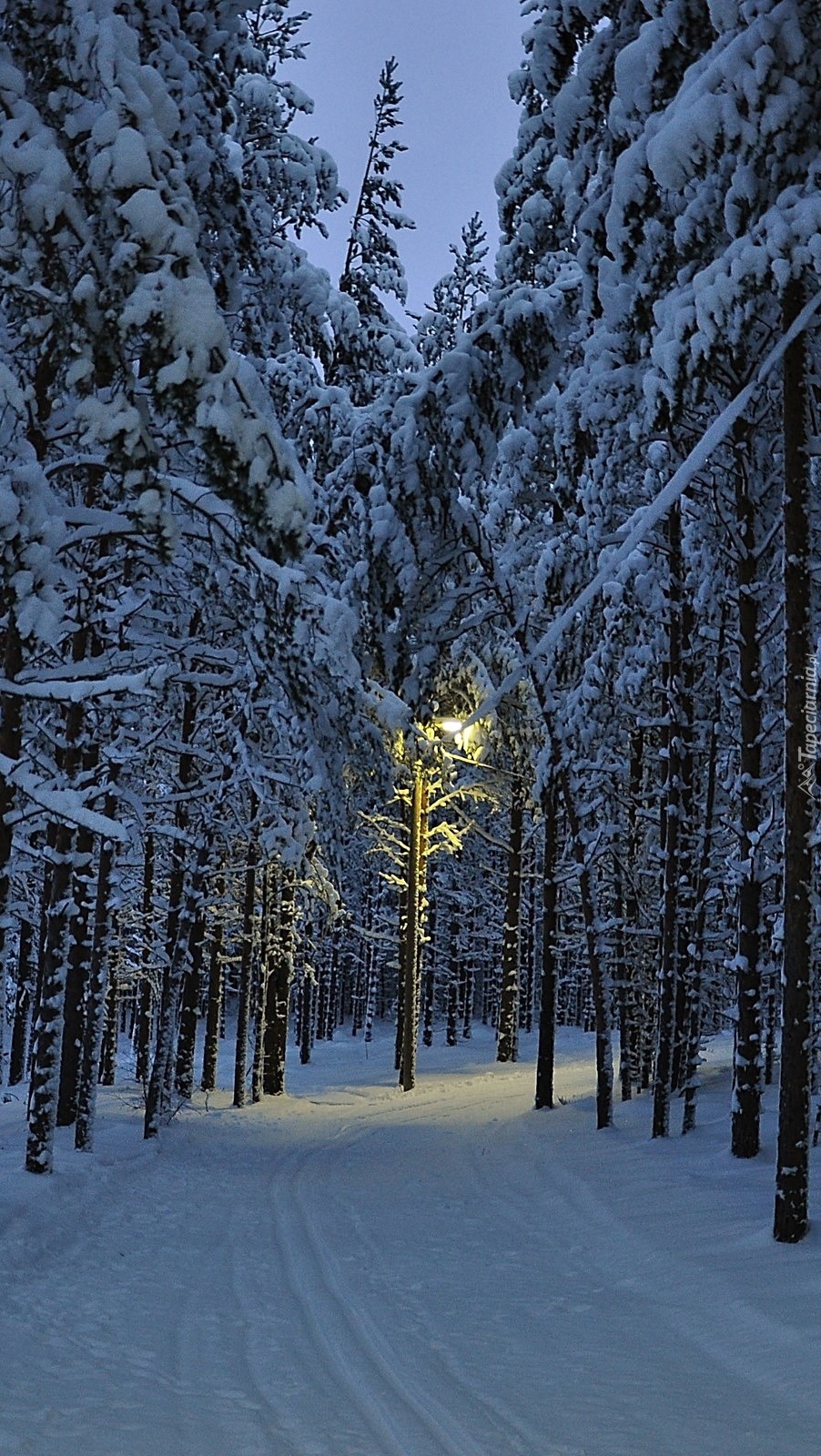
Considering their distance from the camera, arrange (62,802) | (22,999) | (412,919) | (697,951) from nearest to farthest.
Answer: (62,802) → (697,951) → (412,919) → (22,999)

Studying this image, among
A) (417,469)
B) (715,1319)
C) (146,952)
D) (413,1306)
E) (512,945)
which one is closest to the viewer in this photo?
(715,1319)

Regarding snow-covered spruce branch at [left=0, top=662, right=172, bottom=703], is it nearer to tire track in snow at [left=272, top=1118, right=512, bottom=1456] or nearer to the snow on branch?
the snow on branch

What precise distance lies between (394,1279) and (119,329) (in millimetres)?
7153

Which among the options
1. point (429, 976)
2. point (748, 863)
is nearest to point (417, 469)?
point (748, 863)

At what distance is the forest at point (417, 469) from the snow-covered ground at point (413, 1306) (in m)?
1.27

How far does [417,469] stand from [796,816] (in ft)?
14.2

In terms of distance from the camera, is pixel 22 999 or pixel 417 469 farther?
pixel 22 999

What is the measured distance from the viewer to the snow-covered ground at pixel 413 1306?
528 cm

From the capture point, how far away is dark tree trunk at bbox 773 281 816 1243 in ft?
27.6

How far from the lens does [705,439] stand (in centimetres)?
747

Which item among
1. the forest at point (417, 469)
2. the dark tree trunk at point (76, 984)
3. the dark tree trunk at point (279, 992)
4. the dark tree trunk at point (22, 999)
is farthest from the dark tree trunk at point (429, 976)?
the forest at point (417, 469)

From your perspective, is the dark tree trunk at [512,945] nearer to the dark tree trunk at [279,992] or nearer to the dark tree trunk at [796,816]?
the dark tree trunk at [279,992]

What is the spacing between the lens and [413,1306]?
7641mm

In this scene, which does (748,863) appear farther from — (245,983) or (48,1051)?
(245,983)
